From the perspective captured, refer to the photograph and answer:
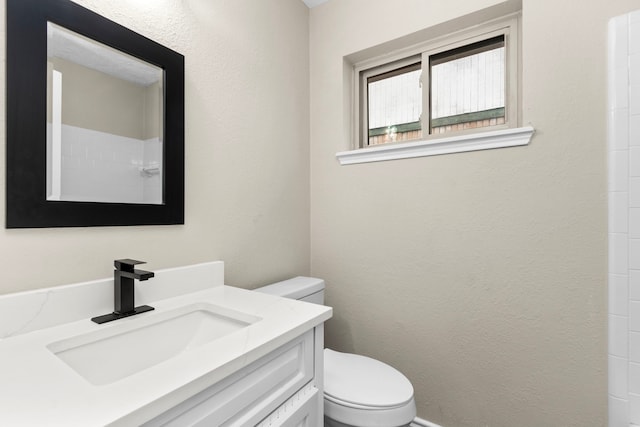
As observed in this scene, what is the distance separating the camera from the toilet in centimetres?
109

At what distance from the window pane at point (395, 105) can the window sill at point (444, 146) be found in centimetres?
21

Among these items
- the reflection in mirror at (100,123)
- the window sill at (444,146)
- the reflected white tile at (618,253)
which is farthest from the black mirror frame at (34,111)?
the reflected white tile at (618,253)

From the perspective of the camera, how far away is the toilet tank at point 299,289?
56.8 inches

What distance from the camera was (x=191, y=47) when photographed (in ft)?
4.01

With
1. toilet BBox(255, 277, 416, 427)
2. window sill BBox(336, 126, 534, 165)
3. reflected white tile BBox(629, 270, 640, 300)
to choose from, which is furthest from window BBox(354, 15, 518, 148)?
toilet BBox(255, 277, 416, 427)

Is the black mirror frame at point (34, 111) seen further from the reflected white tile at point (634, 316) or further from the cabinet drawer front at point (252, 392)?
the reflected white tile at point (634, 316)

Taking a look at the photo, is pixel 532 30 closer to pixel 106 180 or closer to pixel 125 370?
pixel 106 180

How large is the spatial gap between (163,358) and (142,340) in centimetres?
9

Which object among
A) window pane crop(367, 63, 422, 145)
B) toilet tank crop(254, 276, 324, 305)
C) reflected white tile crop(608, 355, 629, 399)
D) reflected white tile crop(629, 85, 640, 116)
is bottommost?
reflected white tile crop(608, 355, 629, 399)

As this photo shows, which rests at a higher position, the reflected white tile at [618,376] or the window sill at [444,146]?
the window sill at [444,146]

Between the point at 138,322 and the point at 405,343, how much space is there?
4.04ft

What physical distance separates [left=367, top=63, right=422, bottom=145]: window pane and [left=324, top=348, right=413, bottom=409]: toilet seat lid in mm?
1182

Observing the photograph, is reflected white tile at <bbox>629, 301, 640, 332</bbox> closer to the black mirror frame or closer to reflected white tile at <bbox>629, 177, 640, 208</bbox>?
reflected white tile at <bbox>629, 177, 640, 208</bbox>

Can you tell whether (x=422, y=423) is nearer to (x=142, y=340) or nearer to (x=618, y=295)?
(x=618, y=295)
